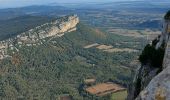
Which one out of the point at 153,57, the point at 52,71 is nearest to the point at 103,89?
the point at 52,71

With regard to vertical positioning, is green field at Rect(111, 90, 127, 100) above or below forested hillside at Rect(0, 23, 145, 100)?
above

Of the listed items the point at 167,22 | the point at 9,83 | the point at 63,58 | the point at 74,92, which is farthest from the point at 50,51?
the point at 167,22

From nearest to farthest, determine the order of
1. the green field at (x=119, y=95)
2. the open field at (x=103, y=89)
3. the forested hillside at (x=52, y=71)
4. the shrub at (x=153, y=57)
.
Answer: the shrub at (x=153, y=57) → the green field at (x=119, y=95) → the open field at (x=103, y=89) → the forested hillside at (x=52, y=71)

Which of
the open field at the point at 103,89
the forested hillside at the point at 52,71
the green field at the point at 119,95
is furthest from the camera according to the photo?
the forested hillside at the point at 52,71

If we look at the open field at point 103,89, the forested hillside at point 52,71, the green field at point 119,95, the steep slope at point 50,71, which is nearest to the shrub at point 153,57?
the green field at point 119,95

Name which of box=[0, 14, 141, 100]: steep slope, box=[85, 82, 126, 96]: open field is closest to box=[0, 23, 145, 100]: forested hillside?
Answer: box=[0, 14, 141, 100]: steep slope

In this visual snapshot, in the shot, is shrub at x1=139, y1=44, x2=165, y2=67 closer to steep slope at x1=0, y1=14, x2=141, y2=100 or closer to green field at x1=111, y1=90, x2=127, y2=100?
green field at x1=111, y1=90, x2=127, y2=100

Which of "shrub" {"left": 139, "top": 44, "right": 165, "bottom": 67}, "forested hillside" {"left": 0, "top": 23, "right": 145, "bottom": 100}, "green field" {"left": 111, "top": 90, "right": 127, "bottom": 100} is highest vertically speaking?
"shrub" {"left": 139, "top": 44, "right": 165, "bottom": 67}

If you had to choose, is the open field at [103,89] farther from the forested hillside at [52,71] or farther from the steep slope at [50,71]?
the forested hillside at [52,71]

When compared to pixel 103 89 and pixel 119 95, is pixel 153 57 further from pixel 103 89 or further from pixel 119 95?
pixel 103 89
